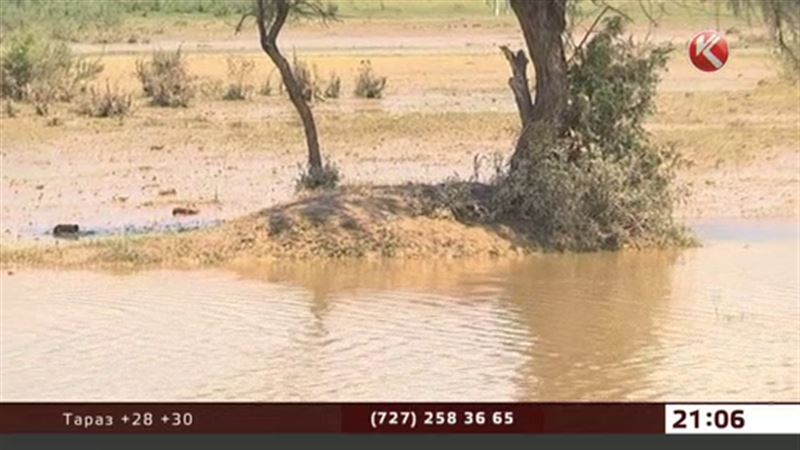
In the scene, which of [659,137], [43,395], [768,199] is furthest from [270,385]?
[659,137]

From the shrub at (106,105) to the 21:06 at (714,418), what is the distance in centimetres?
1890

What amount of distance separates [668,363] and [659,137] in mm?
11009

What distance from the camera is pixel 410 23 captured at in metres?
38.4

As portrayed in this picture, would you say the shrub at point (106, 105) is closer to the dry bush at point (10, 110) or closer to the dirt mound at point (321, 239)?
the dry bush at point (10, 110)

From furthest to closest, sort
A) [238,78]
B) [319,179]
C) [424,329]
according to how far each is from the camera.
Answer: [238,78]
[319,179]
[424,329]

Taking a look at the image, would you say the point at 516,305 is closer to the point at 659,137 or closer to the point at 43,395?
the point at 43,395

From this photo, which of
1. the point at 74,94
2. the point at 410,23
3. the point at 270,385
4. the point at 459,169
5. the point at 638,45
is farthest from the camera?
the point at 410,23

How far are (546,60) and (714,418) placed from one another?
A: 32.5ft

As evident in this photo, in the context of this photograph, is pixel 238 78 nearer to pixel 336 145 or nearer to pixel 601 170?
pixel 336 145

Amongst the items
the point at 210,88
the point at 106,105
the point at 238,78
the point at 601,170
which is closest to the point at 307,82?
the point at 210,88

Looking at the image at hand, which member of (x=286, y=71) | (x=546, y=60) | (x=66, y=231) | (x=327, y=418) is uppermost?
(x=546, y=60)

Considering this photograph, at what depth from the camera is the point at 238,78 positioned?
2634 cm

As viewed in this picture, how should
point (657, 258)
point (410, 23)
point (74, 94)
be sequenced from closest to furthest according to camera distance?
point (657, 258)
point (74, 94)
point (410, 23)

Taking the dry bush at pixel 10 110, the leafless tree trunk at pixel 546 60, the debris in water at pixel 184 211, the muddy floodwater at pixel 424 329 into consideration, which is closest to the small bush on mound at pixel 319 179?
the debris in water at pixel 184 211
